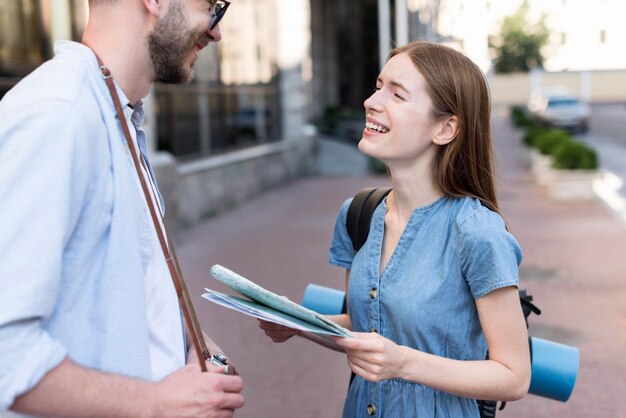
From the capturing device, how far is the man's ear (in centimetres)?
216

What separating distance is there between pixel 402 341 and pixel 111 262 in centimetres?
95

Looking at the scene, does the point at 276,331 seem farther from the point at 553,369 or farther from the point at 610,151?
the point at 610,151

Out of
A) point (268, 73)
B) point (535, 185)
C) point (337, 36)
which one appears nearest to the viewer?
point (535, 185)

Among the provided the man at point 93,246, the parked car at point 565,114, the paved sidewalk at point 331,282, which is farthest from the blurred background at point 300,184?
the parked car at point 565,114

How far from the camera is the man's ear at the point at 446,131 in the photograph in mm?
2160

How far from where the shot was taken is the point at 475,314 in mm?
2082

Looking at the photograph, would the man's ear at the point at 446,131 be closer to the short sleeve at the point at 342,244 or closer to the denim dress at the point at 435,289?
the denim dress at the point at 435,289

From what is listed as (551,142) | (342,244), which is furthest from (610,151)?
(342,244)

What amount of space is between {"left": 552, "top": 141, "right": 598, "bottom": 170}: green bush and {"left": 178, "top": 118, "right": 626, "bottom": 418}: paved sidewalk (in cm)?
72

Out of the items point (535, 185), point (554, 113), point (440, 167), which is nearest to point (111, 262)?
point (440, 167)

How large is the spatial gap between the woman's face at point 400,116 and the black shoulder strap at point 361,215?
247 millimetres

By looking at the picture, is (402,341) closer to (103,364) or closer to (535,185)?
(103,364)

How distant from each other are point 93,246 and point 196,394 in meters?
0.36

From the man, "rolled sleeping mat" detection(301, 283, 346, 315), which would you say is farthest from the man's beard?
"rolled sleeping mat" detection(301, 283, 346, 315)
